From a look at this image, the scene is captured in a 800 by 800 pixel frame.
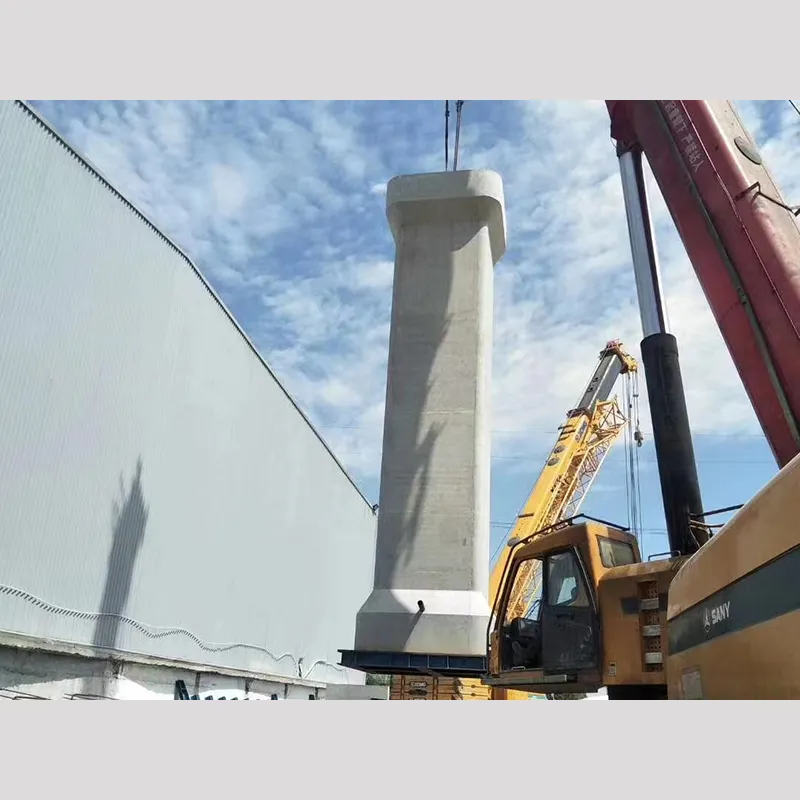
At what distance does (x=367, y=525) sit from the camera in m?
33.7

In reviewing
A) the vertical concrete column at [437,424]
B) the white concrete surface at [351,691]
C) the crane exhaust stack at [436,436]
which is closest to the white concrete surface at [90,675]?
the crane exhaust stack at [436,436]

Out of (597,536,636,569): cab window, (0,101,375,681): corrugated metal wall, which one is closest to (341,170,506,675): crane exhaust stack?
(597,536,636,569): cab window

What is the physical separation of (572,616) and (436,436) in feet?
15.1

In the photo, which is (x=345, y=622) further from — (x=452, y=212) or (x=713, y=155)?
(x=713, y=155)

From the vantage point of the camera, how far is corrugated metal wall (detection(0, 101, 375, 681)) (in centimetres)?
952

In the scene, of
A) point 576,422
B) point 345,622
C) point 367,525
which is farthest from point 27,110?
point 367,525

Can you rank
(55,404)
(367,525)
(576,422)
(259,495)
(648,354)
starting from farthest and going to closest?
(367,525) < (576,422) < (259,495) < (55,404) < (648,354)

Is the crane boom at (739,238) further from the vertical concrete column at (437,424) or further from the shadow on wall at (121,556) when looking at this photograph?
the shadow on wall at (121,556)

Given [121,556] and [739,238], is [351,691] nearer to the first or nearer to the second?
[121,556]

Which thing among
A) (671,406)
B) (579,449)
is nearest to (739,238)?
(671,406)

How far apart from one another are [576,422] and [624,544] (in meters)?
19.0

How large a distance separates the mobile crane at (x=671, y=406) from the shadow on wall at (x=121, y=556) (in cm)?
635

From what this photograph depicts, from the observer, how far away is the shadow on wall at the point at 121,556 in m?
11.5

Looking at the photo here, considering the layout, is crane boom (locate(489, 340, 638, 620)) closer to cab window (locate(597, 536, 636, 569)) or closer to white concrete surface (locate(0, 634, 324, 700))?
Answer: white concrete surface (locate(0, 634, 324, 700))
